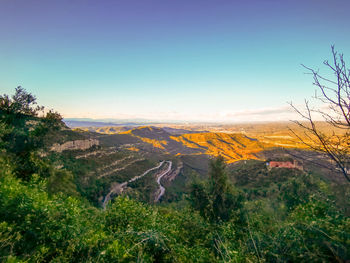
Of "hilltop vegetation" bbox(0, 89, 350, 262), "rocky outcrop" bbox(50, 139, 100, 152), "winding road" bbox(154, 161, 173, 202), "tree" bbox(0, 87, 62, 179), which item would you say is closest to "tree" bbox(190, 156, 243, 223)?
"hilltop vegetation" bbox(0, 89, 350, 262)

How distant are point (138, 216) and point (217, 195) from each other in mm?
14927

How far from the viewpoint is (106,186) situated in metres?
51.0

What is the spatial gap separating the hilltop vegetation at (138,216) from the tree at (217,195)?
0.12 meters

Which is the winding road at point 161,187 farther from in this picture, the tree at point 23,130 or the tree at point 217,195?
the tree at point 23,130

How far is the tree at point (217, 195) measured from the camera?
2062 centimetres

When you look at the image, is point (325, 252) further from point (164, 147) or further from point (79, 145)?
point (164, 147)

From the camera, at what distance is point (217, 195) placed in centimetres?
2156

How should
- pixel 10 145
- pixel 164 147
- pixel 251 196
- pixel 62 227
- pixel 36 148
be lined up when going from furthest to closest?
pixel 164 147 → pixel 251 196 → pixel 36 148 → pixel 10 145 → pixel 62 227

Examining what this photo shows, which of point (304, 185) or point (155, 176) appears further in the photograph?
point (155, 176)

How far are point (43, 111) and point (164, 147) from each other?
157326mm

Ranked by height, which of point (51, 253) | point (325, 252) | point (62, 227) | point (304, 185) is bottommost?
point (304, 185)

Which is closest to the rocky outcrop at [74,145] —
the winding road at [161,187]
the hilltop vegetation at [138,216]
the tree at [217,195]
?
the hilltop vegetation at [138,216]

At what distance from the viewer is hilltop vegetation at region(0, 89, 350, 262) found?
4.89 meters

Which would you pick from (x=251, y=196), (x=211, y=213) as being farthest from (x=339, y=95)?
(x=251, y=196)
